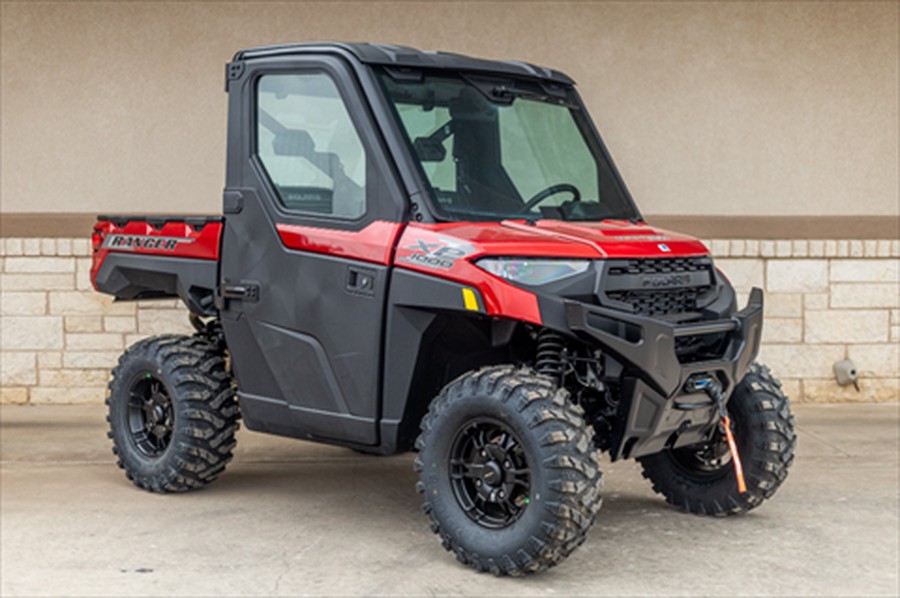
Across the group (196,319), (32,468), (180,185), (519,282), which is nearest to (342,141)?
(519,282)

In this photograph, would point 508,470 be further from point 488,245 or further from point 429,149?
point 429,149

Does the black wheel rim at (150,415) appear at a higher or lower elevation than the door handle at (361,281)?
lower

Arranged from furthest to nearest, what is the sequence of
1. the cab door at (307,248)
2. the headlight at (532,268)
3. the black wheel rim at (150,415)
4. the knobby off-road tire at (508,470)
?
1. the black wheel rim at (150,415)
2. the cab door at (307,248)
3. the headlight at (532,268)
4. the knobby off-road tire at (508,470)

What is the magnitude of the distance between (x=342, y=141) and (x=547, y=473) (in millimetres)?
1873

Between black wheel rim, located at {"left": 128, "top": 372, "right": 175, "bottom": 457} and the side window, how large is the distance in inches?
54.8

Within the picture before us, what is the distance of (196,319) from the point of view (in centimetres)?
729

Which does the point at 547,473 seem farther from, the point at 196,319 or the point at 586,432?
the point at 196,319

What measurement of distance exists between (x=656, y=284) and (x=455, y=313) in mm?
880

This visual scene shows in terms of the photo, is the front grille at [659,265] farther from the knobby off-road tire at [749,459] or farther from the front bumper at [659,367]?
the knobby off-road tire at [749,459]

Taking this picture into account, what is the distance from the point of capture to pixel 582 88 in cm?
970

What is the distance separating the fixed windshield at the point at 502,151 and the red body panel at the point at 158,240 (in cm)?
126

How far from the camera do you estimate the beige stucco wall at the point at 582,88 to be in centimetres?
961

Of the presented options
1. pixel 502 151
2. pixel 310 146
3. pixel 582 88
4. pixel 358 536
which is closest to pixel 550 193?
pixel 502 151

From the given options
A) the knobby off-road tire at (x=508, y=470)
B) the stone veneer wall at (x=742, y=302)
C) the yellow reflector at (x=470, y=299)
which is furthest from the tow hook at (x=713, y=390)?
the stone veneer wall at (x=742, y=302)
